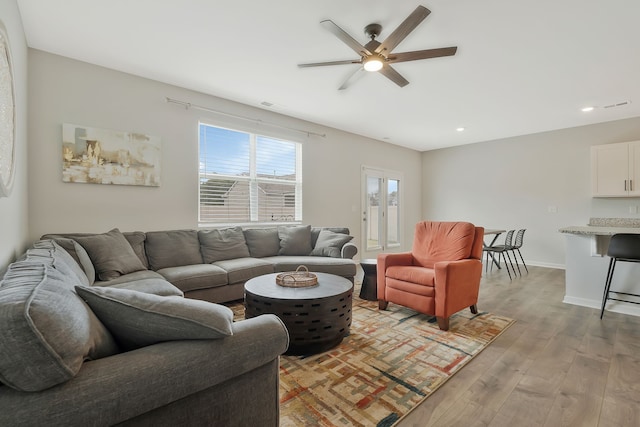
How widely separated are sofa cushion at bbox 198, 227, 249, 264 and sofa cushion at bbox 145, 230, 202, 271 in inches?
3.5

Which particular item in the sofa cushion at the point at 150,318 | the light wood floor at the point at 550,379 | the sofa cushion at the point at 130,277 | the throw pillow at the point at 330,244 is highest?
the sofa cushion at the point at 150,318

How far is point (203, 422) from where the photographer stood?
3.19ft

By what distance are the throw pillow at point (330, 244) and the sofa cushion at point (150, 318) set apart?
3.10 m

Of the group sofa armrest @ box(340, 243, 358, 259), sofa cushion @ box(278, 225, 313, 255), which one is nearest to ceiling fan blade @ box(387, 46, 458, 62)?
sofa armrest @ box(340, 243, 358, 259)

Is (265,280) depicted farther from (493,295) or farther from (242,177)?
(493,295)

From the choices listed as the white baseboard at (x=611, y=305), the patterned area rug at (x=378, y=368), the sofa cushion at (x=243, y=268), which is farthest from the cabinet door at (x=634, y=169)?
the sofa cushion at (x=243, y=268)

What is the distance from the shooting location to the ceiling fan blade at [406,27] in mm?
1976

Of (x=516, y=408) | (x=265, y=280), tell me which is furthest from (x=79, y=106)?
(x=516, y=408)

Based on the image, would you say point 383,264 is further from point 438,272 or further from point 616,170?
point 616,170

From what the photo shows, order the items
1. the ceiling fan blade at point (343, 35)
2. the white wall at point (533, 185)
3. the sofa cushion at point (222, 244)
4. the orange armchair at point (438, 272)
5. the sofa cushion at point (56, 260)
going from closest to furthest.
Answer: the sofa cushion at point (56, 260), the ceiling fan blade at point (343, 35), the orange armchair at point (438, 272), the sofa cushion at point (222, 244), the white wall at point (533, 185)

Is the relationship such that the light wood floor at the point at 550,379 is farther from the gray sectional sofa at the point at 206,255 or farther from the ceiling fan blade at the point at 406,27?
the ceiling fan blade at the point at 406,27

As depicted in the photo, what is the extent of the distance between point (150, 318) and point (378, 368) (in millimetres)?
1606

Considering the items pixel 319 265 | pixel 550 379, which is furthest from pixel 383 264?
pixel 550 379

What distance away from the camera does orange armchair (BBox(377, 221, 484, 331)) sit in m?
2.71
